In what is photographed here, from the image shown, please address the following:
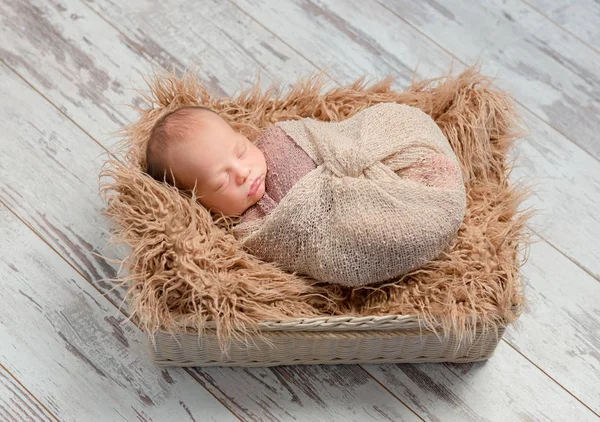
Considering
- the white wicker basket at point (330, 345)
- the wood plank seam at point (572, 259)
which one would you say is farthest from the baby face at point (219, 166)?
the wood plank seam at point (572, 259)

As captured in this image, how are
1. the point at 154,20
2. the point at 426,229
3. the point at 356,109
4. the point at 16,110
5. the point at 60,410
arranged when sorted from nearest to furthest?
the point at 426,229 < the point at 60,410 < the point at 356,109 < the point at 16,110 < the point at 154,20

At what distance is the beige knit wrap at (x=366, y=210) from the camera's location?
42.3 inches

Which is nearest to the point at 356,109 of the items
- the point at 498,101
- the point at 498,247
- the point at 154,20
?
the point at 498,101

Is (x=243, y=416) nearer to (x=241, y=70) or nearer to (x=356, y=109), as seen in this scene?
(x=356, y=109)

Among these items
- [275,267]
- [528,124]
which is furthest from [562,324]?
[275,267]

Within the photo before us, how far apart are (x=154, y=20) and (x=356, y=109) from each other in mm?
578

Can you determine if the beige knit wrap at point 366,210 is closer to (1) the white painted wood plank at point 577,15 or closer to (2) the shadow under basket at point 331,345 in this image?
(2) the shadow under basket at point 331,345

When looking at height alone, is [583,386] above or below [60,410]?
above

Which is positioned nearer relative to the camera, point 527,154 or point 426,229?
point 426,229

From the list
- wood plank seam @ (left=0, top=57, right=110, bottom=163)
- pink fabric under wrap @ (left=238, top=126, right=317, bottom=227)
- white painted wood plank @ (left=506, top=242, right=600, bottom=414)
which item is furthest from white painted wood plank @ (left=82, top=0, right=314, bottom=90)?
white painted wood plank @ (left=506, top=242, right=600, bottom=414)

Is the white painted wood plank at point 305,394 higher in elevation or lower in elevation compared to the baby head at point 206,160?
lower

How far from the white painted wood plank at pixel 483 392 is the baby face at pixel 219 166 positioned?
41 cm

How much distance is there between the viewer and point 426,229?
1.07 meters

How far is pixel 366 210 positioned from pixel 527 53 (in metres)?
0.76
